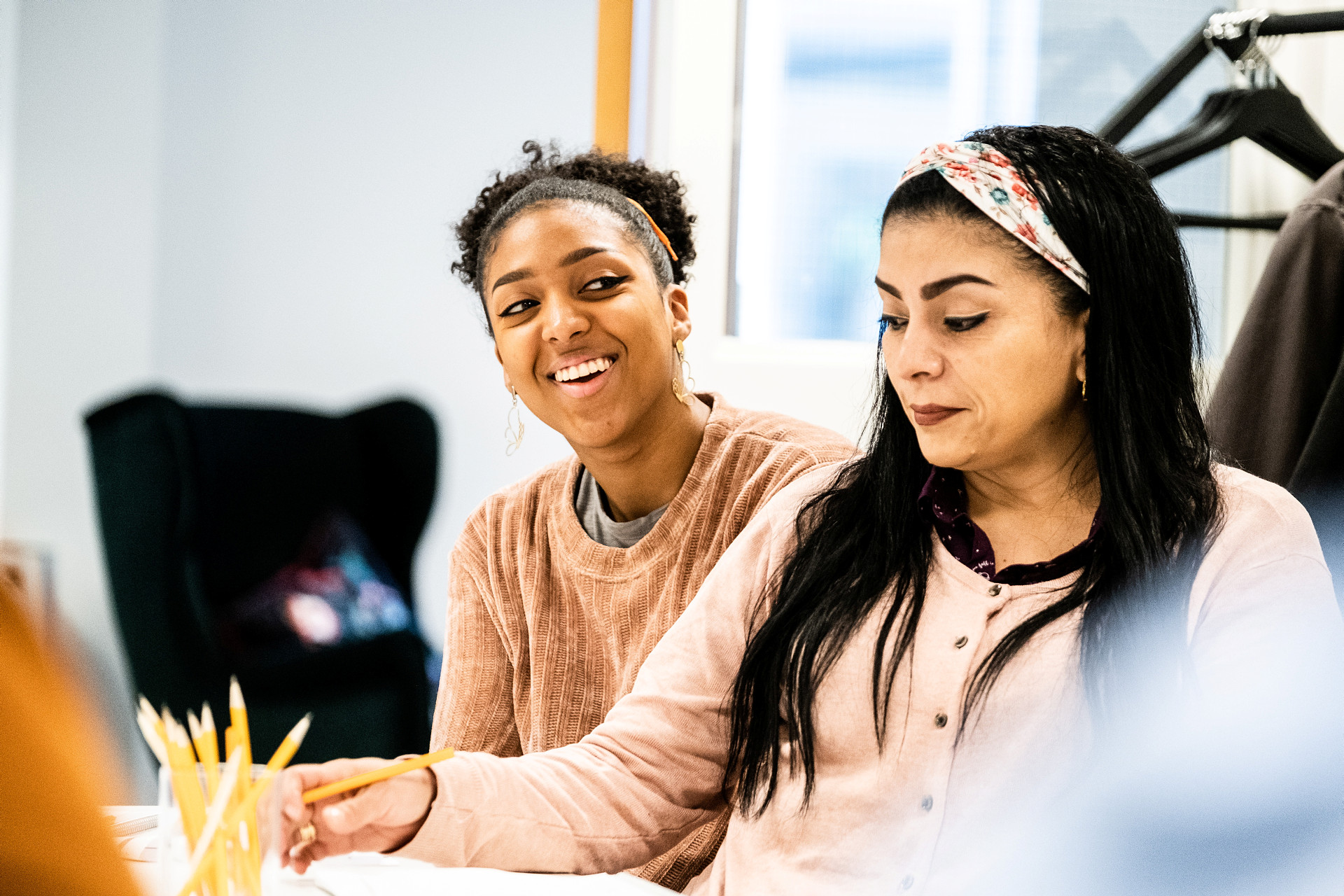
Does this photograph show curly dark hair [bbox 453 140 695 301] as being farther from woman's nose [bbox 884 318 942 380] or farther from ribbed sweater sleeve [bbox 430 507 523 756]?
woman's nose [bbox 884 318 942 380]

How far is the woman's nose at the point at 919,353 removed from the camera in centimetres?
94

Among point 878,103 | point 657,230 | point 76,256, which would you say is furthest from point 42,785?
point 878,103

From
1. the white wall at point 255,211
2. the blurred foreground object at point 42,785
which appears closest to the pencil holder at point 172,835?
the blurred foreground object at point 42,785

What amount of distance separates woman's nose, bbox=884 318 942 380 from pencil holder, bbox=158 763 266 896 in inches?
22.6

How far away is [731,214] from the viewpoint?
7.00 ft

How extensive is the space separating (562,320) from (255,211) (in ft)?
3.09

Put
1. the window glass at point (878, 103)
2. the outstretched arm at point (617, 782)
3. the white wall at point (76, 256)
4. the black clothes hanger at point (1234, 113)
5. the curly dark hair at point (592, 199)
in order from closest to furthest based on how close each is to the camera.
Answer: the outstretched arm at point (617, 782)
the curly dark hair at point (592, 199)
the black clothes hanger at point (1234, 113)
the white wall at point (76, 256)
the window glass at point (878, 103)

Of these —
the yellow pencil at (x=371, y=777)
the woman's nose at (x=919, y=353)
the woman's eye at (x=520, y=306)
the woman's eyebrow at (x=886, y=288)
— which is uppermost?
the woman's eyebrow at (x=886, y=288)

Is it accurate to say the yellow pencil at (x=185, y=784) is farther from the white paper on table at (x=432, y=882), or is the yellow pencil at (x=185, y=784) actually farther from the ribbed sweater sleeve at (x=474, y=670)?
the ribbed sweater sleeve at (x=474, y=670)

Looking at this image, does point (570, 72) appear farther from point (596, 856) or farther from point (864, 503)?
point (596, 856)

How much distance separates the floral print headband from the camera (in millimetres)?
928

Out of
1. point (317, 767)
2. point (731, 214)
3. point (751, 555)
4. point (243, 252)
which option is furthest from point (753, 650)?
point (243, 252)

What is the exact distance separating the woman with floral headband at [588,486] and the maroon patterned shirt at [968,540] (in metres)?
0.36

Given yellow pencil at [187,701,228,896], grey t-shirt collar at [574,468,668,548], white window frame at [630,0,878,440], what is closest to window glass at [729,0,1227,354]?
white window frame at [630,0,878,440]
